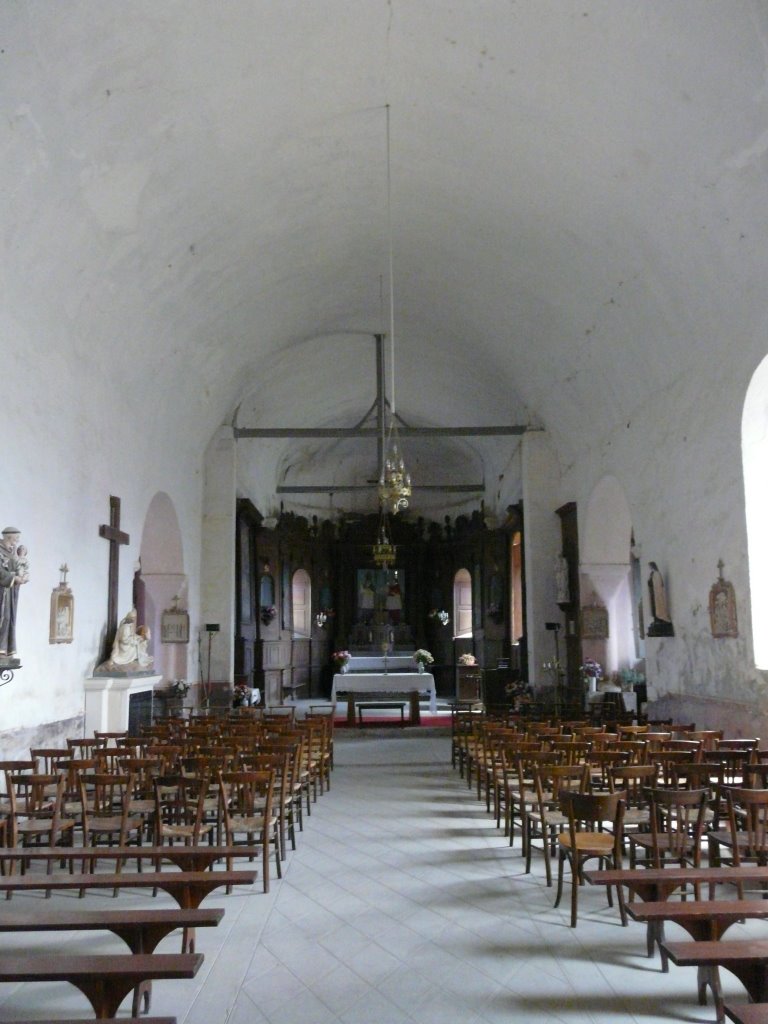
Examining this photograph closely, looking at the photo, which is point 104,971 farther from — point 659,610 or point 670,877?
point 659,610

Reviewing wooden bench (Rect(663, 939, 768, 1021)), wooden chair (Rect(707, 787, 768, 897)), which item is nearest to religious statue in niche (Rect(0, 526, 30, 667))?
wooden chair (Rect(707, 787, 768, 897))

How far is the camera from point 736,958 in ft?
10.1

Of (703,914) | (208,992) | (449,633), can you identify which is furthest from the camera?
(449,633)

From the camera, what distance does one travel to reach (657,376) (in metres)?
13.2

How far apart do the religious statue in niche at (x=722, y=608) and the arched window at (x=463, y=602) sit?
15.2m

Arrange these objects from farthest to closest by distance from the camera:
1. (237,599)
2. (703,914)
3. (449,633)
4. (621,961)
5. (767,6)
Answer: (449,633), (237,599), (767,6), (621,961), (703,914)

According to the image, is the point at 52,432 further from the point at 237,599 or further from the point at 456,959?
the point at 237,599

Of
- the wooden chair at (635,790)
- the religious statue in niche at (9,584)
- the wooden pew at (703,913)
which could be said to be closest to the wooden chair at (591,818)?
the wooden chair at (635,790)

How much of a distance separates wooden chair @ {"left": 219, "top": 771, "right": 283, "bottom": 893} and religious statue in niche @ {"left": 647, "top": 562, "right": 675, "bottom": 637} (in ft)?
Result: 24.5

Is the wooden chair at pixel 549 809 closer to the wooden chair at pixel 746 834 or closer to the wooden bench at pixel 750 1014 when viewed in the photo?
the wooden chair at pixel 746 834

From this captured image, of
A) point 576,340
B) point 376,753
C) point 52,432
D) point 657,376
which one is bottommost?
point 376,753

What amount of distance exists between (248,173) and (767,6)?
665 cm

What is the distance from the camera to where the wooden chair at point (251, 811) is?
5.82 meters

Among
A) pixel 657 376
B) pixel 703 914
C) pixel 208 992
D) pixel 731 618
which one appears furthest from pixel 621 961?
pixel 657 376
